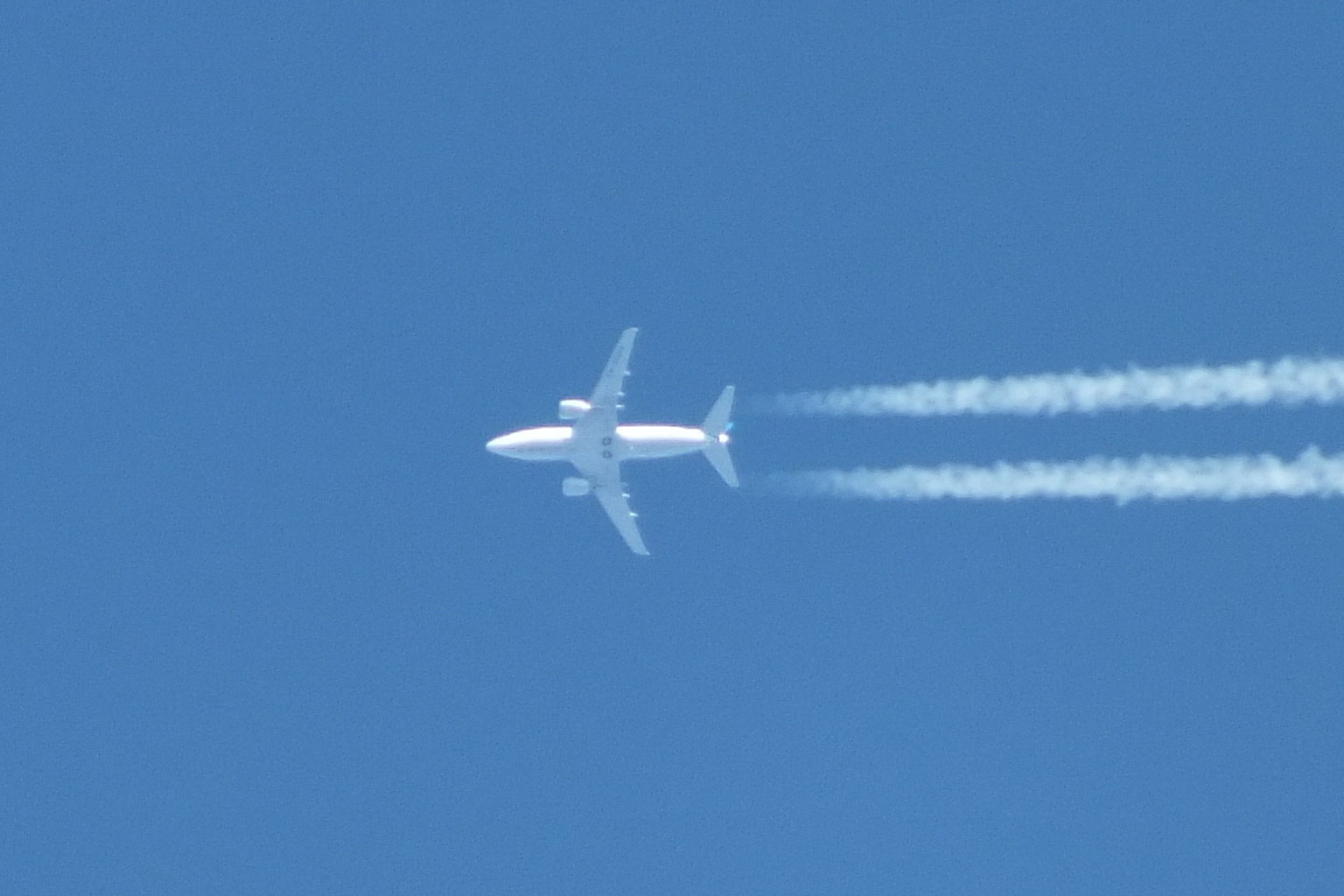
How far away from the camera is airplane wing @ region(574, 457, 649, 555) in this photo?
127 metres

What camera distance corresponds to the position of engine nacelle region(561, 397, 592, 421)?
124875 millimetres

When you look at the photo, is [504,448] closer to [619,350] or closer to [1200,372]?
[619,350]

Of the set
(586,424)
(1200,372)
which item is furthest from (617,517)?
(1200,372)

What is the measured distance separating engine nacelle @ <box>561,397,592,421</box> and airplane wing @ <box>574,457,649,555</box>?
1.88m

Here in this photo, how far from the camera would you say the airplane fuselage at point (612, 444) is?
124 metres

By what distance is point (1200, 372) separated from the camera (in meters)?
109

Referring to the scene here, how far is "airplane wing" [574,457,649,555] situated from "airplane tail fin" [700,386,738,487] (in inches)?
149

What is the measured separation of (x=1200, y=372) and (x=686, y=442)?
2172 centimetres

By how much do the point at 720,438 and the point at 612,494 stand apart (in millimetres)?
5674

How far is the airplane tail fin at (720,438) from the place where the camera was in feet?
408

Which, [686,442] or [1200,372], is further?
[686,442]

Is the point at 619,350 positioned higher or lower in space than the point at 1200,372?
higher

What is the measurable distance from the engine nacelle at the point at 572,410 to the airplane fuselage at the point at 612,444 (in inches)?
42.6

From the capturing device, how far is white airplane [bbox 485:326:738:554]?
12412 cm
